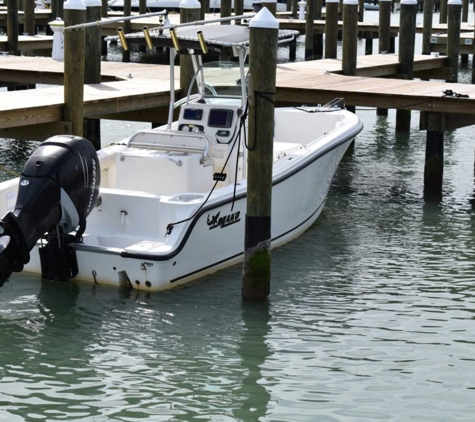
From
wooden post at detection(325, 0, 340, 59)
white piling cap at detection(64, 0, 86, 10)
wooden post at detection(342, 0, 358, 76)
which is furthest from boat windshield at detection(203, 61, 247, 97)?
wooden post at detection(325, 0, 340, 59)

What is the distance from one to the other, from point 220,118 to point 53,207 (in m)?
2.63

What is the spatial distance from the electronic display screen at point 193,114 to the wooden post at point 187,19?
2.94 metres

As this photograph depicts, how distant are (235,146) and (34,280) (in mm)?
2280

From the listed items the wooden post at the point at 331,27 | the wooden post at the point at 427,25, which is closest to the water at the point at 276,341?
the wooden post at the point at 331,27

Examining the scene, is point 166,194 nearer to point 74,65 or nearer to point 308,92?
point 74,65

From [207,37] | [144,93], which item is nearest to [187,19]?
[144,93]

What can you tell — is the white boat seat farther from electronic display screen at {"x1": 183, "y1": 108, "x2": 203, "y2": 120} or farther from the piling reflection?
the piling reflection

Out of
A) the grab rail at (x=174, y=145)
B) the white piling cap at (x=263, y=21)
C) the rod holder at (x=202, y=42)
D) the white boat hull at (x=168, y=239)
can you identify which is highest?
the white piling cap at (x=263, y=21)

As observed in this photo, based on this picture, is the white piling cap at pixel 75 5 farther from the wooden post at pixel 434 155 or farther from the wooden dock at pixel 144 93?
the wooden post at pixel 434 155

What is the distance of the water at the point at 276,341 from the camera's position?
7.41 m

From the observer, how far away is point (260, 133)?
355 inches

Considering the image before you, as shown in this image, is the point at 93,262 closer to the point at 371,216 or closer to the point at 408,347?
the point at 408,347

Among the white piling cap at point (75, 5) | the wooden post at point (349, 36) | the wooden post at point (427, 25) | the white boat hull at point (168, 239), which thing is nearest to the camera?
the white boat hull at point (168, 239)

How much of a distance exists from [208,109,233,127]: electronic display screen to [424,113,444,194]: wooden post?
338 cm
